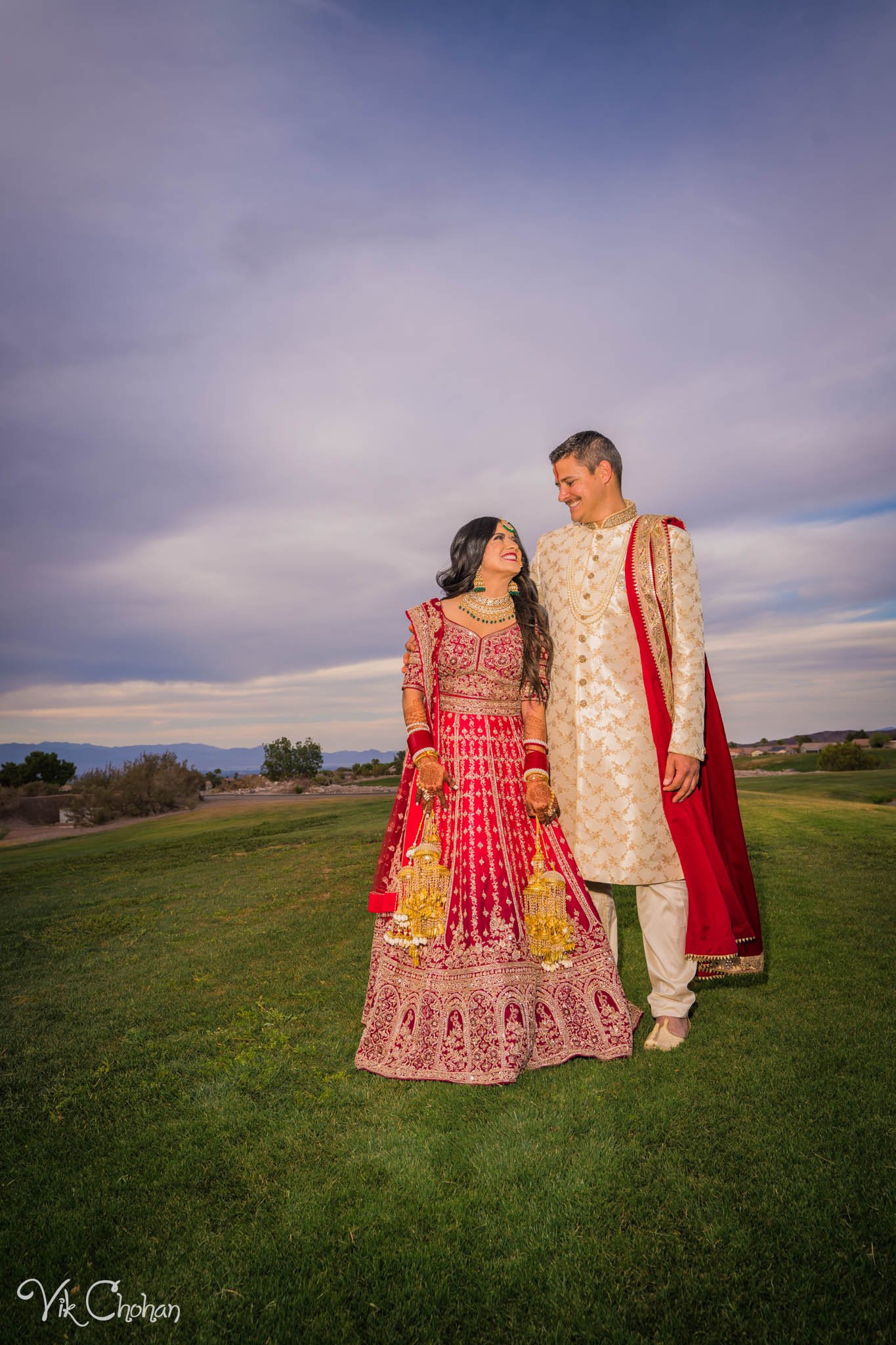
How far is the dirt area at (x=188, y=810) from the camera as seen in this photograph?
17531 millimetres

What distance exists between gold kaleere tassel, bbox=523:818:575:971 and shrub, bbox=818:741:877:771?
17720mm

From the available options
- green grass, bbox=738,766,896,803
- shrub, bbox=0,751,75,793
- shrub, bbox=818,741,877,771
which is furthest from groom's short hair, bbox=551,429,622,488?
shrub, bbox=0,751,75,793

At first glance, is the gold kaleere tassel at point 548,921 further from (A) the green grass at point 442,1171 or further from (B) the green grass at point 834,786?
(B) the green grass at point 834,786

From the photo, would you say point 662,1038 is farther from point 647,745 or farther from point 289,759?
point 289,759

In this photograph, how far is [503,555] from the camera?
3.77 meters

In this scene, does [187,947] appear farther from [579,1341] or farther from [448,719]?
[579,1341]

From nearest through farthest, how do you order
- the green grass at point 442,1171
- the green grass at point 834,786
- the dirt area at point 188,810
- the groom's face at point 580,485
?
the green grass at point 442,1171, the groom's face at point 580,485, the green grass at point 834,786, the dirt area at point 188,810

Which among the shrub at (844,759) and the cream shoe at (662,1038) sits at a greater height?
the shrub at (844,759)

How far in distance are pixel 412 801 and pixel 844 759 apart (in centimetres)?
1858

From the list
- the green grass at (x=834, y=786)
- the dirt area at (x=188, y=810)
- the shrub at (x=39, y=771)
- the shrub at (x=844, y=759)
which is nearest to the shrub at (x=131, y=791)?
the dirt area at (x=188, y=810)

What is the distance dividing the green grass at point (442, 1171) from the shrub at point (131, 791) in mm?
16364

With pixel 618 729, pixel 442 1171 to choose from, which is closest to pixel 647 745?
pixel 618 729

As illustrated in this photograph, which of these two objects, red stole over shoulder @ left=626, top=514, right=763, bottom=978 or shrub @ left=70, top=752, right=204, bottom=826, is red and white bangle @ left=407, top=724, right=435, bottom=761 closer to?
red stole over shoulder @ left=626, top=514, right=763, bottom=978

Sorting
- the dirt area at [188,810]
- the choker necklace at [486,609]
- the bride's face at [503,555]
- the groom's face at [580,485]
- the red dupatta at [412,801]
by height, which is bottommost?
the dirt area at [188,810]
